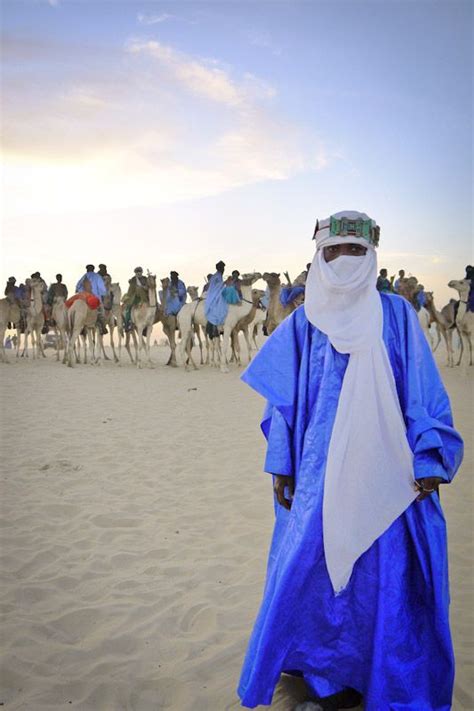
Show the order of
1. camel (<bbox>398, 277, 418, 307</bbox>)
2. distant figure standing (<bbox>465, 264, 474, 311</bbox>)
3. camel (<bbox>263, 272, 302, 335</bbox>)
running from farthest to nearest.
→ 1. camel (<bbox>398, 277, 418, 307</bbox>)
2. distant figure standing (<bbox>465, 264, 474, 311</bbox>)
3. camel (<bbox>263, 272, 302, 335</bbox>)

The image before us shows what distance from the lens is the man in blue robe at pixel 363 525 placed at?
7.08 feet

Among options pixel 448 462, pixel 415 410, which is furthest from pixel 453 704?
pixel 415 410

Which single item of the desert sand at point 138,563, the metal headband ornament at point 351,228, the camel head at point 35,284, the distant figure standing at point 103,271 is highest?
the distant figure standing at point 103,271

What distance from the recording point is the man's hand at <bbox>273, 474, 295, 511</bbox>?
93.1 inches

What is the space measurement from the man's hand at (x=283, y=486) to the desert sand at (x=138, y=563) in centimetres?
83

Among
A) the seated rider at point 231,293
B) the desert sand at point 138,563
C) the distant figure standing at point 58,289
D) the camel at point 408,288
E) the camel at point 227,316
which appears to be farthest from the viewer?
the distant figure standing at point 58,289

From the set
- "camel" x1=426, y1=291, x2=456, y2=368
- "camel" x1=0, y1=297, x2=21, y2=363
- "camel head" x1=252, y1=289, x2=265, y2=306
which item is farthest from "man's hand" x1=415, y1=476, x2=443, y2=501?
"camel" x1=0, y1=297, x2=21, y2=363

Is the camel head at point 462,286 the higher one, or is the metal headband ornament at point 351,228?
the camel head at point 462,286

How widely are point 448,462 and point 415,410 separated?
0.70 feet

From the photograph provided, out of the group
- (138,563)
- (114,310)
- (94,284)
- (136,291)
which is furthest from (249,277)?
(138,563)

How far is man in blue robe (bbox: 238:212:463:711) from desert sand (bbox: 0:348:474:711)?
1.59 feet

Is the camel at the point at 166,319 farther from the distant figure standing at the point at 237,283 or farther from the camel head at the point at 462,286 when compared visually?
the camel head at the point at 462,286

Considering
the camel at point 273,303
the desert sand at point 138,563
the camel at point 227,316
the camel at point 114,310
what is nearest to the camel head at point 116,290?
the camel at point 114,310

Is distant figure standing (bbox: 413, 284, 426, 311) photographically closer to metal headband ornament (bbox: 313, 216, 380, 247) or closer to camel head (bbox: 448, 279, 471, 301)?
camel head (bbox: 448, 279, 471, 301)
